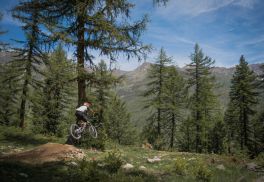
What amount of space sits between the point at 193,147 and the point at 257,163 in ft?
109

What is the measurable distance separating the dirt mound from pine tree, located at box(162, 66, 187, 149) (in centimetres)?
2119

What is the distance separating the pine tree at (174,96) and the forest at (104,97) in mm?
128

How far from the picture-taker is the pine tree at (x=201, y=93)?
30.6m

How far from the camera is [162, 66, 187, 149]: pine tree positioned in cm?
3050

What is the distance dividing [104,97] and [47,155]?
24397 millimetres

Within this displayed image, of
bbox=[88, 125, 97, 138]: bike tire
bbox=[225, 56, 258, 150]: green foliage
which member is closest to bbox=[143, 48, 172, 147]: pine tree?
bbox=[225, 56, 258, 150]: green foliage

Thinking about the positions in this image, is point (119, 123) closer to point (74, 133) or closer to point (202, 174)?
point (74, 133)

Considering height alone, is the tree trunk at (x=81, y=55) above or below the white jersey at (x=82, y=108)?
above

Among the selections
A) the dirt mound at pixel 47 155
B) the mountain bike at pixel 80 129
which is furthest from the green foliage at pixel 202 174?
the mountain bike at pixel 80 129

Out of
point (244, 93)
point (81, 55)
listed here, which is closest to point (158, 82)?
point (244, 93)

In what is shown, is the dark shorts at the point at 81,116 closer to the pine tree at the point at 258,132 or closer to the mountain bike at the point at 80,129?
the mountain bike at the point at 80,129

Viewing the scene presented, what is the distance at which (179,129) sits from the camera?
34.2m

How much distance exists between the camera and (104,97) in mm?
33219

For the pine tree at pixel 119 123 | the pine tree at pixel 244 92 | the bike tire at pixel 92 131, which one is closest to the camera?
the bike tire at pixel 92 131
